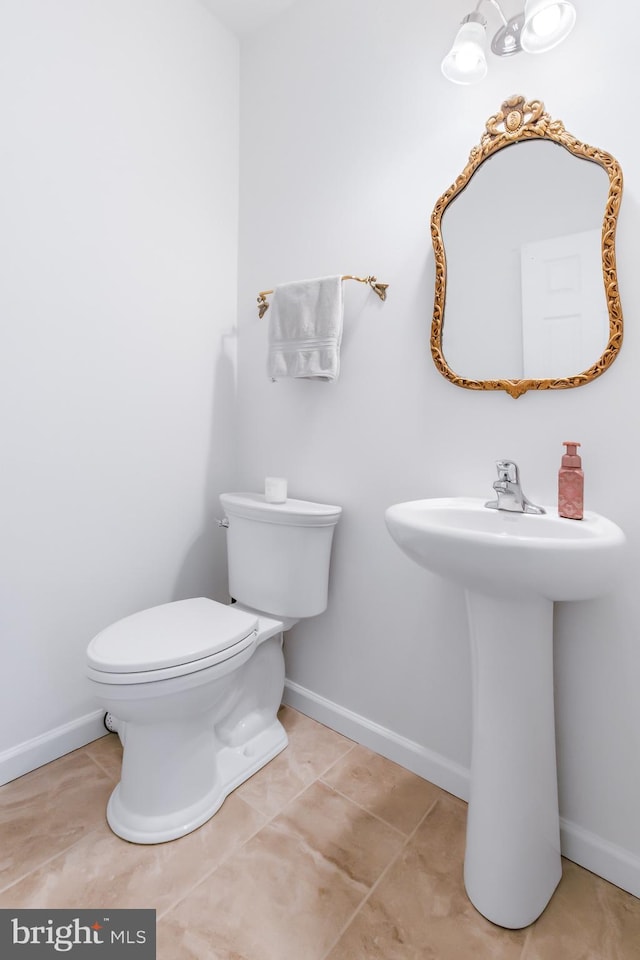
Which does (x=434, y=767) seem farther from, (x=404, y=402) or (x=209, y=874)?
(x=404, y=402)

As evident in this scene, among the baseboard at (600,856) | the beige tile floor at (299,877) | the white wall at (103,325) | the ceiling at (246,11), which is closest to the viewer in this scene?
the beige tile floor at (299,877)

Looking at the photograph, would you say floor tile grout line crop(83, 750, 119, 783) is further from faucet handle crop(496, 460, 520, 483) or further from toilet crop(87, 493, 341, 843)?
faucet handle crop(496, 460, 520, 483)

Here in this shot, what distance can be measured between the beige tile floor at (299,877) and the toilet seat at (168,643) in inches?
17.4

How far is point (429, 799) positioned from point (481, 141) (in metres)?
1.79

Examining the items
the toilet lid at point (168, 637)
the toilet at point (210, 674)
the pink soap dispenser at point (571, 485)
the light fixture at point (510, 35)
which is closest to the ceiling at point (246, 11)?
the light fixture at point (510, 35)

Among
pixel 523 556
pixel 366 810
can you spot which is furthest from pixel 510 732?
pixel 366 810

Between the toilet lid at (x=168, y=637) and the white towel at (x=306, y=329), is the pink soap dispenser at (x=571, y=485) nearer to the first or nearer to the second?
the white towel at (x=306, y=329)

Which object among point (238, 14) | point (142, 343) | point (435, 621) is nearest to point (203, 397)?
point (142, 343)

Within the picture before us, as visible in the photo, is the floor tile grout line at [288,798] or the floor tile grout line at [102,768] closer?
the floor tile grout line at [288,798]

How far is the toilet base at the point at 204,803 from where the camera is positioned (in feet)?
3.87

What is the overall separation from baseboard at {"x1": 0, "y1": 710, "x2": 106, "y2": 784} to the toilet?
0.10 metres

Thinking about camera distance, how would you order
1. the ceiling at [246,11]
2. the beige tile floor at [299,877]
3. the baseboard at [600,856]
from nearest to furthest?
the beige tile floor at [299,877], the baseboard at [600,856], the ceiling at [246,11]

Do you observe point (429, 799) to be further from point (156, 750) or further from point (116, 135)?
point (116, 135)

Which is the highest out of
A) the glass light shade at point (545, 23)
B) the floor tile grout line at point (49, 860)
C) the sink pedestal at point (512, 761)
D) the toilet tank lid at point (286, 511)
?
the glass light shade at point (545, 23)
